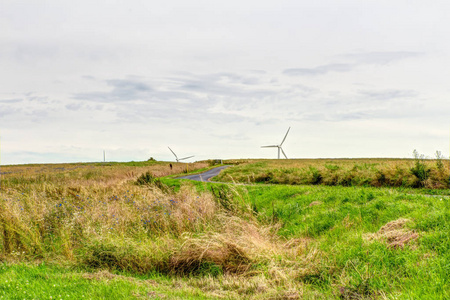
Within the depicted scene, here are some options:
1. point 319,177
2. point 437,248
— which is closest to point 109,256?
point 437,248

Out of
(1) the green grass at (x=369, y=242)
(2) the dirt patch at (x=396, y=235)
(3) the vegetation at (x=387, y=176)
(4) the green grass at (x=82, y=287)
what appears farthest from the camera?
(3) the vegetation at (x=387, y=176)

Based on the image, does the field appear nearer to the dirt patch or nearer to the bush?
the dirt patch

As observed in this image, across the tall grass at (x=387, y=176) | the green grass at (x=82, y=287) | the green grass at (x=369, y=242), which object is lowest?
the green grass at (x=82, y=287)

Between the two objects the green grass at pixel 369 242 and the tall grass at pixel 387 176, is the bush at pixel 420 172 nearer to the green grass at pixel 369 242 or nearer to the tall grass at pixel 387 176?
the tall grass at pixel 387 176

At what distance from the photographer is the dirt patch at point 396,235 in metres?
7.82

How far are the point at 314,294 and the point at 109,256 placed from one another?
5747mm

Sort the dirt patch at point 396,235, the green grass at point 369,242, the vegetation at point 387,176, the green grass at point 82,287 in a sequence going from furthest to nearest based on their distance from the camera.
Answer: the vegetation at point 387,176, the dirt patch at point 396,235, the green grass at point 82,287, the green grass at point 369,242

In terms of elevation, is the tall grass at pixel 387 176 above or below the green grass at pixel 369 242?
above

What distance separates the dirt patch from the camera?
7.82 m

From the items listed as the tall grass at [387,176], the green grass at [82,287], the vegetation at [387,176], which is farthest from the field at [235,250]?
the tall grass at [387,176]

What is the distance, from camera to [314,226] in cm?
1134

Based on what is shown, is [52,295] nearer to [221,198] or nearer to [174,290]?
[174,290]

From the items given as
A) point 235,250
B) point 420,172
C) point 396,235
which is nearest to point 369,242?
point 396,235

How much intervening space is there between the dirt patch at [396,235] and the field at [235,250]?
23 millimetres
